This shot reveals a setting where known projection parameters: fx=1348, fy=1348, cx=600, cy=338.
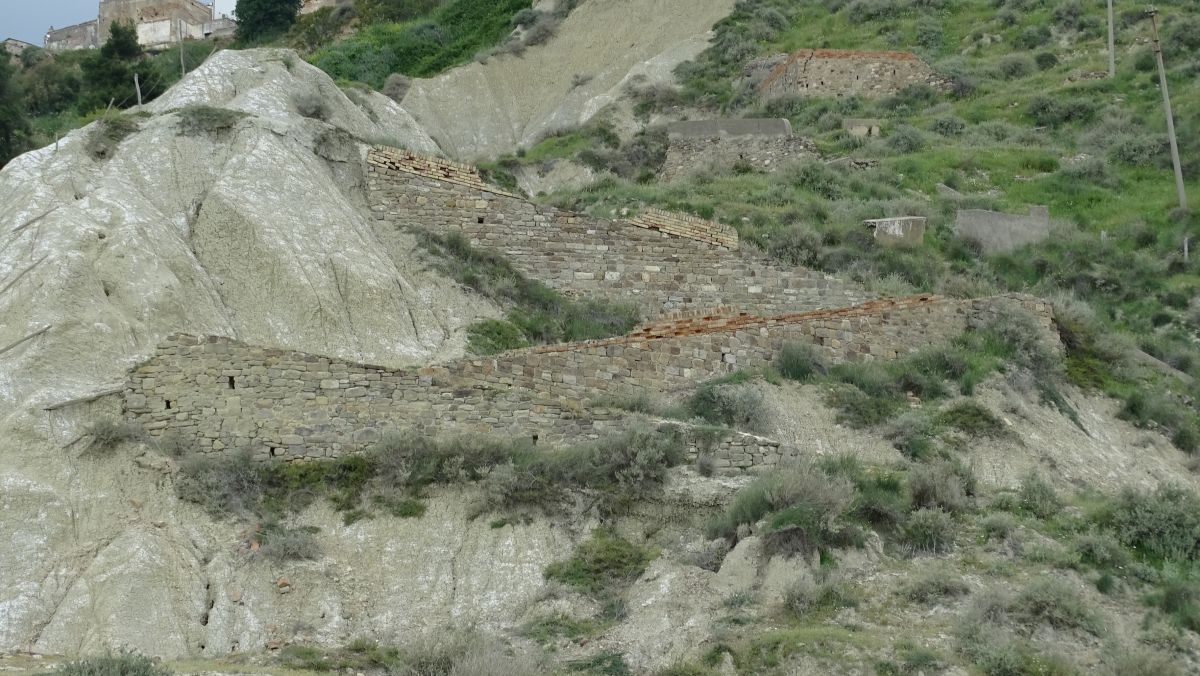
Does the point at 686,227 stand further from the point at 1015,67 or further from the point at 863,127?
the point at 1015,67

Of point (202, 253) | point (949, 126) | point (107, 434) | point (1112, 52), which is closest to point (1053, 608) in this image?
point (107, 434)

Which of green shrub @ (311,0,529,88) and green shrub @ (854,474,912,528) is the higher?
green shrub @ (311,0,529,88)

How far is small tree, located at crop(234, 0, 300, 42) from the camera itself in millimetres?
55938

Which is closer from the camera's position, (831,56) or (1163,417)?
(1163,417)

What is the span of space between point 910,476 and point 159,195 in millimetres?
11751

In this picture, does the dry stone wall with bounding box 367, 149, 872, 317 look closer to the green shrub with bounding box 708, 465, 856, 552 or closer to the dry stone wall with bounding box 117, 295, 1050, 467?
the dry stone wall with bounding box 117, 295, 1050, 467

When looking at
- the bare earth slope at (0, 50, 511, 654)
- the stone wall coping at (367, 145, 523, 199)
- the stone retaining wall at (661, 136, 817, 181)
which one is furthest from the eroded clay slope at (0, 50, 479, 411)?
the stone retaining wall at (661, 136, 817, 181)

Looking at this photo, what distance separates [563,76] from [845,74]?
10537 millimetres

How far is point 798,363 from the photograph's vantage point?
61.6 ft

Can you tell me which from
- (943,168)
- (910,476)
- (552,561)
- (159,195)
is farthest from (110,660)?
(943,168)

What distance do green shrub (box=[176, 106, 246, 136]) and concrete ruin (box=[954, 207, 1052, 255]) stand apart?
1376 centimetres

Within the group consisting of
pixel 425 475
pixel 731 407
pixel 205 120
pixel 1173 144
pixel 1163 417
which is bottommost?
pixel 1163 417

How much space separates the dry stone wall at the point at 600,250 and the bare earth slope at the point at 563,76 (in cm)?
1592

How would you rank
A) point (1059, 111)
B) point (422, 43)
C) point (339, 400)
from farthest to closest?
point (422, 43) → point (1059, 111) → point (339, 400)
